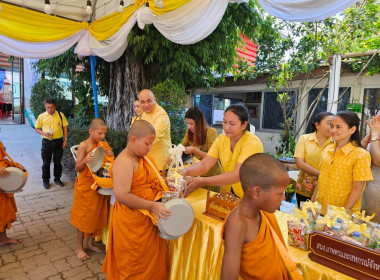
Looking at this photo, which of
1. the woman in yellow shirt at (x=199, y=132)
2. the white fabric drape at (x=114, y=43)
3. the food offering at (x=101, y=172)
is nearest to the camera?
the food offering at (x=101, y=172)

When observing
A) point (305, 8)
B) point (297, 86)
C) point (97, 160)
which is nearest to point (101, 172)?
point (97, 160)

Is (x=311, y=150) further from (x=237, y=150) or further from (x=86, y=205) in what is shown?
(x=86, y=205)

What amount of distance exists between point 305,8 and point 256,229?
2.42 metres

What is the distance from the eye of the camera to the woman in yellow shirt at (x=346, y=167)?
1.96 meters

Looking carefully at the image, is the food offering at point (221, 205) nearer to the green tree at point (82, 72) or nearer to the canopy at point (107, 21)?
the canopy at point (107, 21)

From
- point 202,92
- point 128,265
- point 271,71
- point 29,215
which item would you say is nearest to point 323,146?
point 128,265

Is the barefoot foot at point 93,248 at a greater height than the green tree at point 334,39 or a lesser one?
lesser

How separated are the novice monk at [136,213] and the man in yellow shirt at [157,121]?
136 cm

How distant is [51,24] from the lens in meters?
4.78

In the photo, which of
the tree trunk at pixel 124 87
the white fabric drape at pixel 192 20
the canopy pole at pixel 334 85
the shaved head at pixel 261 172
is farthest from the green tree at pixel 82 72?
the shaved head at pixel 261 172

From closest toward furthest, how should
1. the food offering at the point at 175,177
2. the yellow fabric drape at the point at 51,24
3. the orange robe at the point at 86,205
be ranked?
the food offering at the point at 175,177 → the orange robe at the point at 86,205 → the yellow fabric drape at the point at 51,24

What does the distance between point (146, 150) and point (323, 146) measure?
2134 mm

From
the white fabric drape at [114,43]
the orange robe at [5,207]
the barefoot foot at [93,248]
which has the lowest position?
the barefoot foot at [93,248]

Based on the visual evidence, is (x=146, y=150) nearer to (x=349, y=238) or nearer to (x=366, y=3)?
(x=349, y=238)
